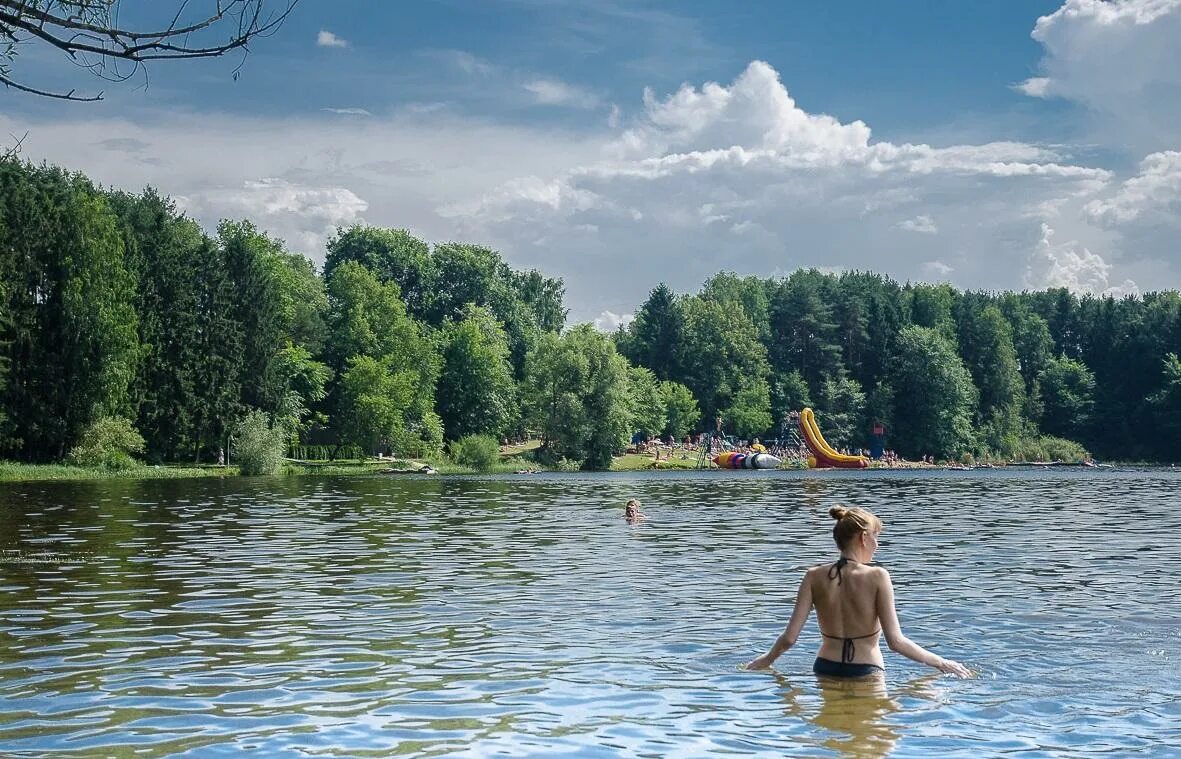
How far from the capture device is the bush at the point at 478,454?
9306 cm

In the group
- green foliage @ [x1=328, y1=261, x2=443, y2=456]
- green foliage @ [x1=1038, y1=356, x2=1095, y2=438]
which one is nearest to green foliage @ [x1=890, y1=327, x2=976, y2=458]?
green foliage @ [x1=1038, y1=356, x2=1095, y2=438]

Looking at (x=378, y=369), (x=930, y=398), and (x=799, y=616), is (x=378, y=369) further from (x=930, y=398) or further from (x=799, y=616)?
(x=799, y=616)

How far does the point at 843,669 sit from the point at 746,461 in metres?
92.0

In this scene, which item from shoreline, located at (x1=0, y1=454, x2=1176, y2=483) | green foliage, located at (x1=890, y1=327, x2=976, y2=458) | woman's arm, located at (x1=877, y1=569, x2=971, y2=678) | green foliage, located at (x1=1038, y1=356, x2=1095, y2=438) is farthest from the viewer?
green foliage, located at (x1=1038, y1=356, x2=1095, y2=438)

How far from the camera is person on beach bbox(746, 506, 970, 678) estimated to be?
1134 centimetres

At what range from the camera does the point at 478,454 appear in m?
93.1

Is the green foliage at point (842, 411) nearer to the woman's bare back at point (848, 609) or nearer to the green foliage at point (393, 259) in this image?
the green foliage at point (393, 259)

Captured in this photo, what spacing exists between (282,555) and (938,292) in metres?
138

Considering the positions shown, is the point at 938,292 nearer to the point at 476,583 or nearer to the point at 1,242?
the point at 1,242

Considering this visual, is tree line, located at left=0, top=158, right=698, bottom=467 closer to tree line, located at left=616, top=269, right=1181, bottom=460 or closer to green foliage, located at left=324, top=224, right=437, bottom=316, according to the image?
green foliage, located at left=324, top=224, right=437, bottom=316

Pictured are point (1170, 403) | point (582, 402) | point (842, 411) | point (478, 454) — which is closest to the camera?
point (478, 454)

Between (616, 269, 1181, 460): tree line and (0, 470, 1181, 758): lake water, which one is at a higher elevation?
(616, 269, 1181, 460): tree line

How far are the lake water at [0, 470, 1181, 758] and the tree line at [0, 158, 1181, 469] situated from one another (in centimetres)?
4198

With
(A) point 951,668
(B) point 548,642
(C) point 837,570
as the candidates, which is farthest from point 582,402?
(C) point 837,570
